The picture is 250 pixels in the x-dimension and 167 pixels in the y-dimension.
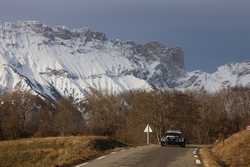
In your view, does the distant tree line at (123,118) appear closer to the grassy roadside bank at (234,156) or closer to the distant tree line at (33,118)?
the distant tree line at (33,118)

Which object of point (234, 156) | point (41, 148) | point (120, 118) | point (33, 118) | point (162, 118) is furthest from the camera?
point (120, 118)

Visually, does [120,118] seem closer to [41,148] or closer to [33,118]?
[33,118]

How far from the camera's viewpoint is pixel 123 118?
416 ft

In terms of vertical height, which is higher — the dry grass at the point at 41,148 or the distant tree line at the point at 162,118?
the distant tree line at the point at 162,118

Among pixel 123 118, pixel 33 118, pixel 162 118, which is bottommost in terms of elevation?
pixel 162 118

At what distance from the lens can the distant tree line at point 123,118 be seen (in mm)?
106625

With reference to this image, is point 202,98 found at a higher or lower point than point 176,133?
higher

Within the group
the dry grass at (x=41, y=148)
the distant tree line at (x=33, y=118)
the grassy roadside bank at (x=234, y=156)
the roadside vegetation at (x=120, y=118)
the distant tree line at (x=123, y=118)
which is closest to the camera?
the grassy roadside bank at (x=234, y=156)

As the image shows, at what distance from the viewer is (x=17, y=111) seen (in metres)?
115

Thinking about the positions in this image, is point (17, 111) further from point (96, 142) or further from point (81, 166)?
point (81, 166)

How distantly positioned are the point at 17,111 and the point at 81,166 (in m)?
90.5

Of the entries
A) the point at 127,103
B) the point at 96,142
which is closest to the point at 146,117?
the point at 127,103

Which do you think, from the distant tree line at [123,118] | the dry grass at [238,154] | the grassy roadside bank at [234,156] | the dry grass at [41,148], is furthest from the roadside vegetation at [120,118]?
the grassy roadside bank at [234,156]

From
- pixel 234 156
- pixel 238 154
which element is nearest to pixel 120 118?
pixel 238 154
